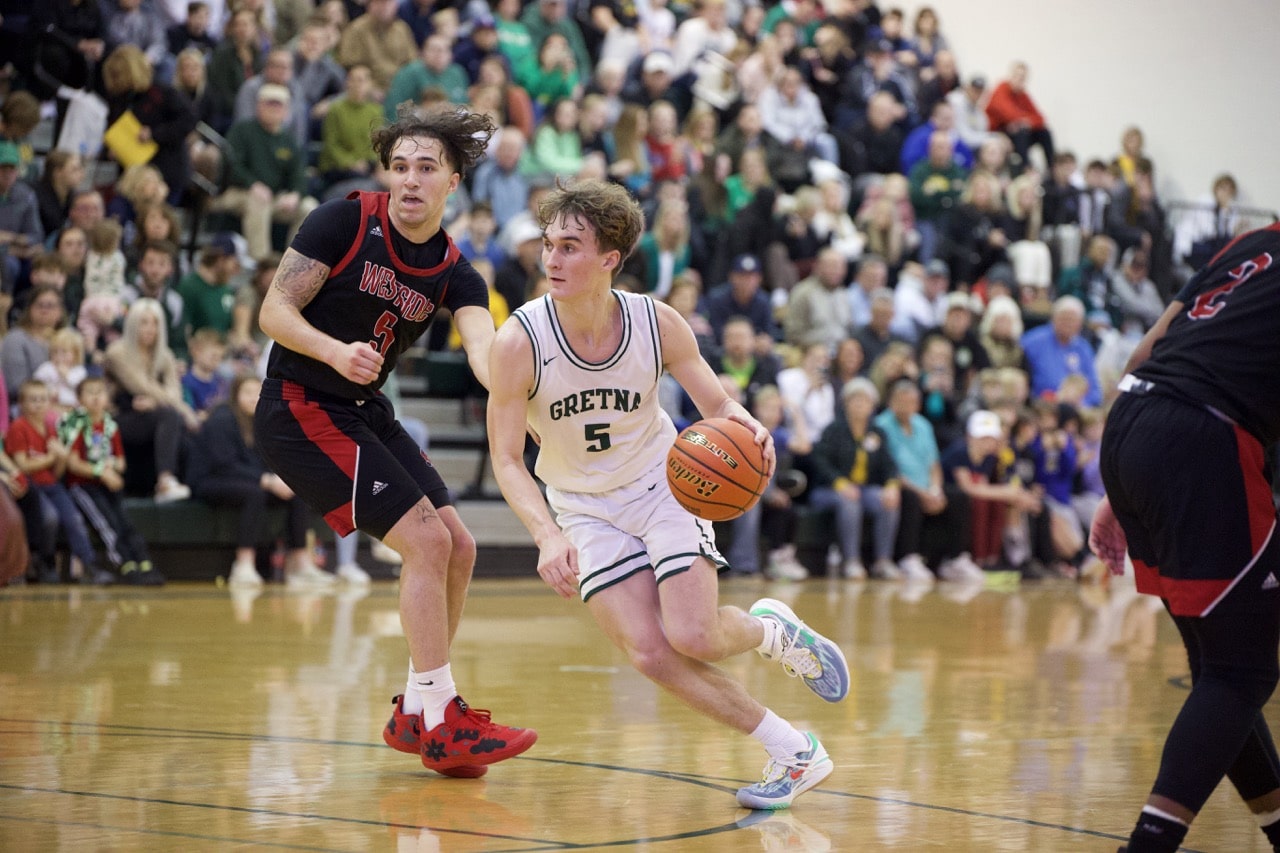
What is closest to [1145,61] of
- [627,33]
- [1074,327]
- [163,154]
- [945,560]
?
[1074,327]

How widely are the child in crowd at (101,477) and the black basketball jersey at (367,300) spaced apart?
597 centimetres

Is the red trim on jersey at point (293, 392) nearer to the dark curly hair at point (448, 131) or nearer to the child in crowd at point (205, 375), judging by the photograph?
the dark curly hair at point (448, 131)

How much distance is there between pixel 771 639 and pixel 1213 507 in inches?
63.0

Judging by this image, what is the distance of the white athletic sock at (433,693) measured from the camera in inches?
184

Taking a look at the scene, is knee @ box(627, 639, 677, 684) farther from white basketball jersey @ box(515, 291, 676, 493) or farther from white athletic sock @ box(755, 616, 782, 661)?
white basketball jersey @ box(515, 291, 676, 493)

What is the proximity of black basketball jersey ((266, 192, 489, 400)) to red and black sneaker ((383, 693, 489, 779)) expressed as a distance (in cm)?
103

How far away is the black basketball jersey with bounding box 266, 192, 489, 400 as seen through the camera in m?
4.89

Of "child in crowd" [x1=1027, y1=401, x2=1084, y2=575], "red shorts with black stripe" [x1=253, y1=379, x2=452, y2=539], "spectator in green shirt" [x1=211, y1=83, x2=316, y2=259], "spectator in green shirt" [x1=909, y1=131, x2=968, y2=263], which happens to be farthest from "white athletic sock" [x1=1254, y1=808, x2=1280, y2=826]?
"spectator in green shirt" [x1=909, y1=131, x2=968, y2=263]

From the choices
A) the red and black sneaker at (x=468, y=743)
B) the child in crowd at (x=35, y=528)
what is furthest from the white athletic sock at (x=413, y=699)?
the child in crowd at (x=35, y=528)

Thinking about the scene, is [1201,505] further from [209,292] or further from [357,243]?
[209,292]

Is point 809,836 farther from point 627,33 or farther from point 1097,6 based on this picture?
point 1097,6

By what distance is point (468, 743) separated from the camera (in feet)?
15.1

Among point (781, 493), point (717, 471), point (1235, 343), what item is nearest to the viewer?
point (1235, 343)

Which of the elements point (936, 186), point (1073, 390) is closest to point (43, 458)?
point (1073, 390)
